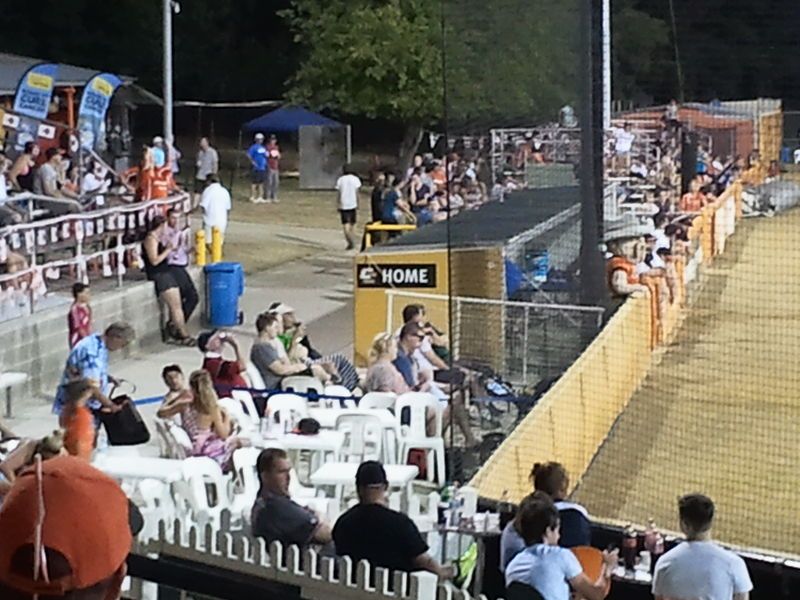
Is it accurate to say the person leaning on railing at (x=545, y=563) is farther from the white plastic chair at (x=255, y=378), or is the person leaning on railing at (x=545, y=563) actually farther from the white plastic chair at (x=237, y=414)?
the white plastic chair at (x=255, y=378)

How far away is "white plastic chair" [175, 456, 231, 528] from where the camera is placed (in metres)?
7.62

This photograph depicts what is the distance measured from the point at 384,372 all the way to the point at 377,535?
4568 millimetres

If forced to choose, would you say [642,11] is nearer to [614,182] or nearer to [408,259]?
[614,182]

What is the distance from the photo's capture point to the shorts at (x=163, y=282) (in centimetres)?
1544

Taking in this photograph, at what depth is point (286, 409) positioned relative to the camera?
9688mm

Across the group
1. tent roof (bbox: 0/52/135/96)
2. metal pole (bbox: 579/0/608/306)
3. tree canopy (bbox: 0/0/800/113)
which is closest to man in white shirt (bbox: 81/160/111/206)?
tent roof (bbox: 0/52/135/96)

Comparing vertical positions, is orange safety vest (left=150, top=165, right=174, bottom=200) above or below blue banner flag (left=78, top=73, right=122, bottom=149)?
below

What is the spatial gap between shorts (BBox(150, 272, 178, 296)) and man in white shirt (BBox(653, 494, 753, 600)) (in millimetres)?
10119

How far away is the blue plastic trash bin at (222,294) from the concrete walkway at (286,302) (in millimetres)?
163

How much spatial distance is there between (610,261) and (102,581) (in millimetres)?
13333

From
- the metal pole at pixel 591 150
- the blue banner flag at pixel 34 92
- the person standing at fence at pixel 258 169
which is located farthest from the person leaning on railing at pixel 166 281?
the person standing at fence at pixel 258 169

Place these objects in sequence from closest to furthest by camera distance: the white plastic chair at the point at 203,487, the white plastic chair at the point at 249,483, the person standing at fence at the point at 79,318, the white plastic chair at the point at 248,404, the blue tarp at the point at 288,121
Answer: the white plastic chair at the point at 203,487, the white plastic chair at the point at 249,483, the white plastic chair at the point at 248,404, the person standing at fence at the point at 79,318, the blue tarp at the point at 288,121

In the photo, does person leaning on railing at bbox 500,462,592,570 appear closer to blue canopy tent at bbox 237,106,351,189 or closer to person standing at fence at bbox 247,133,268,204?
person standing at fence at bbox 247,133,268,204

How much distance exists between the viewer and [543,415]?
30.6ft
